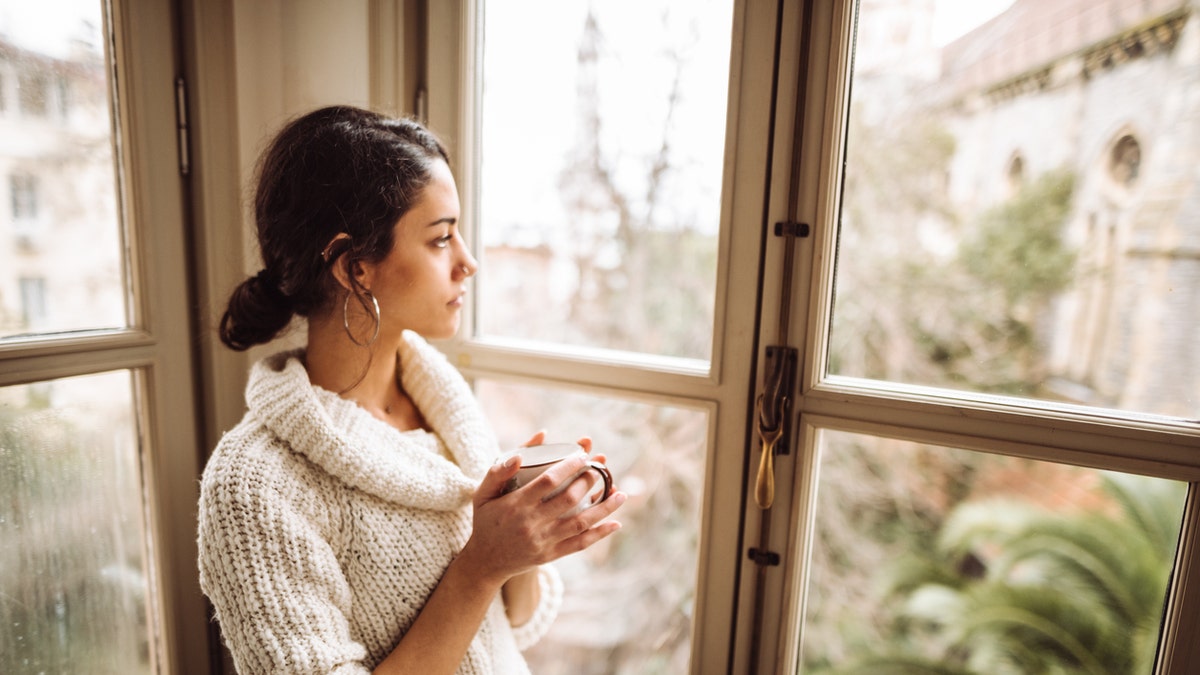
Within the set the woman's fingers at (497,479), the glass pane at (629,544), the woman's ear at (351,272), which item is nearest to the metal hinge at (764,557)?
the glass pane at (629,544)

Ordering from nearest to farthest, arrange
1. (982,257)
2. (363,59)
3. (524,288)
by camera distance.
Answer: (982,257) < (363,59) < (524,288)

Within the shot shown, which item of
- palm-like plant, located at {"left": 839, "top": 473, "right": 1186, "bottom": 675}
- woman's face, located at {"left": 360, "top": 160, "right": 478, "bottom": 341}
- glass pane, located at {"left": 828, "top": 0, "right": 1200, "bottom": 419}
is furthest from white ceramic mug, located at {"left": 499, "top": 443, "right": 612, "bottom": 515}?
palm-like plant, located at {"left": 839, "top": 473, "right": 1186, "bottom": 675}

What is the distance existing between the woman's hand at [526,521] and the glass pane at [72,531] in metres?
0.66

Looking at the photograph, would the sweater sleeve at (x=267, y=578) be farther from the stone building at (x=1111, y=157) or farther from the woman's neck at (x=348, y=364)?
the stone building at (x=1111, y=157)

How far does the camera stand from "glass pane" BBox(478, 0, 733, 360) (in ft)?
3.36

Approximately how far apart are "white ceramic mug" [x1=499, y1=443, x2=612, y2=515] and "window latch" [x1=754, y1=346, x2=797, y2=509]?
274mm

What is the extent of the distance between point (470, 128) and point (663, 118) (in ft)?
1.17

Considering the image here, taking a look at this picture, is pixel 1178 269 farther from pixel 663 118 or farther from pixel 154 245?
pixel 154 245

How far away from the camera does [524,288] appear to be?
1.26 meters

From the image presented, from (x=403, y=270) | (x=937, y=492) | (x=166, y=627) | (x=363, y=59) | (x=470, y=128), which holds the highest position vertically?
(x=363, y=59)

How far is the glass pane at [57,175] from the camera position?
33.4 inches

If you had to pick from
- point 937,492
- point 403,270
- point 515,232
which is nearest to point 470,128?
point 515,232

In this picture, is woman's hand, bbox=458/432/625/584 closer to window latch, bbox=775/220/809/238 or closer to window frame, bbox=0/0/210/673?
window latch, bbox=775/220/809/238

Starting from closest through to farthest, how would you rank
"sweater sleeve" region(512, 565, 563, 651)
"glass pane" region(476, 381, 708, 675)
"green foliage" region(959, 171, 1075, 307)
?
1. "green foliage" region(959, 171, 1075, 307)
2. "sweater sleeve" region(512, 565, 563, 651)
3. "glass pane" region(476, 381, 708, 675)
